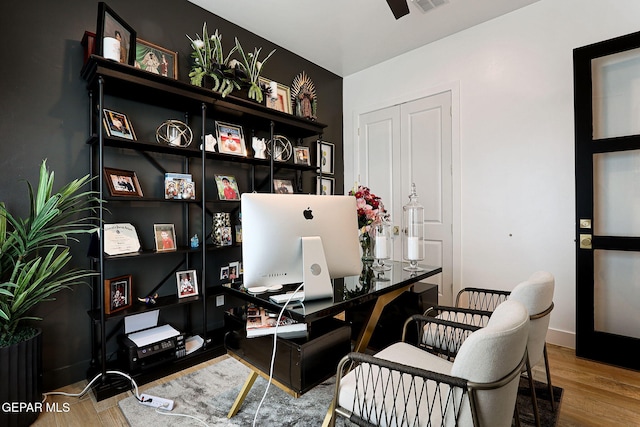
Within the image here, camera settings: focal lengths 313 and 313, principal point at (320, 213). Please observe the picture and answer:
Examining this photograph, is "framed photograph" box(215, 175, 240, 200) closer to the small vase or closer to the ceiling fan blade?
the small vase

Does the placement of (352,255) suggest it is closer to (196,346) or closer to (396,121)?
(196,346)

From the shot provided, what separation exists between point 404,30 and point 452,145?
132cm

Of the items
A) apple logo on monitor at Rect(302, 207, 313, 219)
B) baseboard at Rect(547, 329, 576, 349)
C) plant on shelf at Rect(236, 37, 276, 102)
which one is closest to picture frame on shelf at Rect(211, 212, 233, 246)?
plant on shelf at Rect(236, 37, 276, 102)

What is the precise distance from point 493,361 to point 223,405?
1.66 meters

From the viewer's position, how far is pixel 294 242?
1471 millimetres

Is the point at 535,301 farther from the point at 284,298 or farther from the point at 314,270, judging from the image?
the point at 284,298

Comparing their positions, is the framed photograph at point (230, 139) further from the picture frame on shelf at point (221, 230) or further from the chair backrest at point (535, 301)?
the chair backrest at point (535, 301)

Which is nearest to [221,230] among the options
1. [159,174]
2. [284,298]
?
[159,174]

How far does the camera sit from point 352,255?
1663mm

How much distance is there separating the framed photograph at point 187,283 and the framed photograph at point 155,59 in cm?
162

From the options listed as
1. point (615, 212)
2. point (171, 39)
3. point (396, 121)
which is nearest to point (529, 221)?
point (615, 212)

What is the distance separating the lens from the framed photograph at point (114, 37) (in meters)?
2.09

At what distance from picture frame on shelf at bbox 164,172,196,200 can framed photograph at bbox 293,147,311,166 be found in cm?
125

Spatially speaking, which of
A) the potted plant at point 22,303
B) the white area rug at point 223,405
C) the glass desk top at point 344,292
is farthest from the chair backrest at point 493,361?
the potted plant at point 22,303
